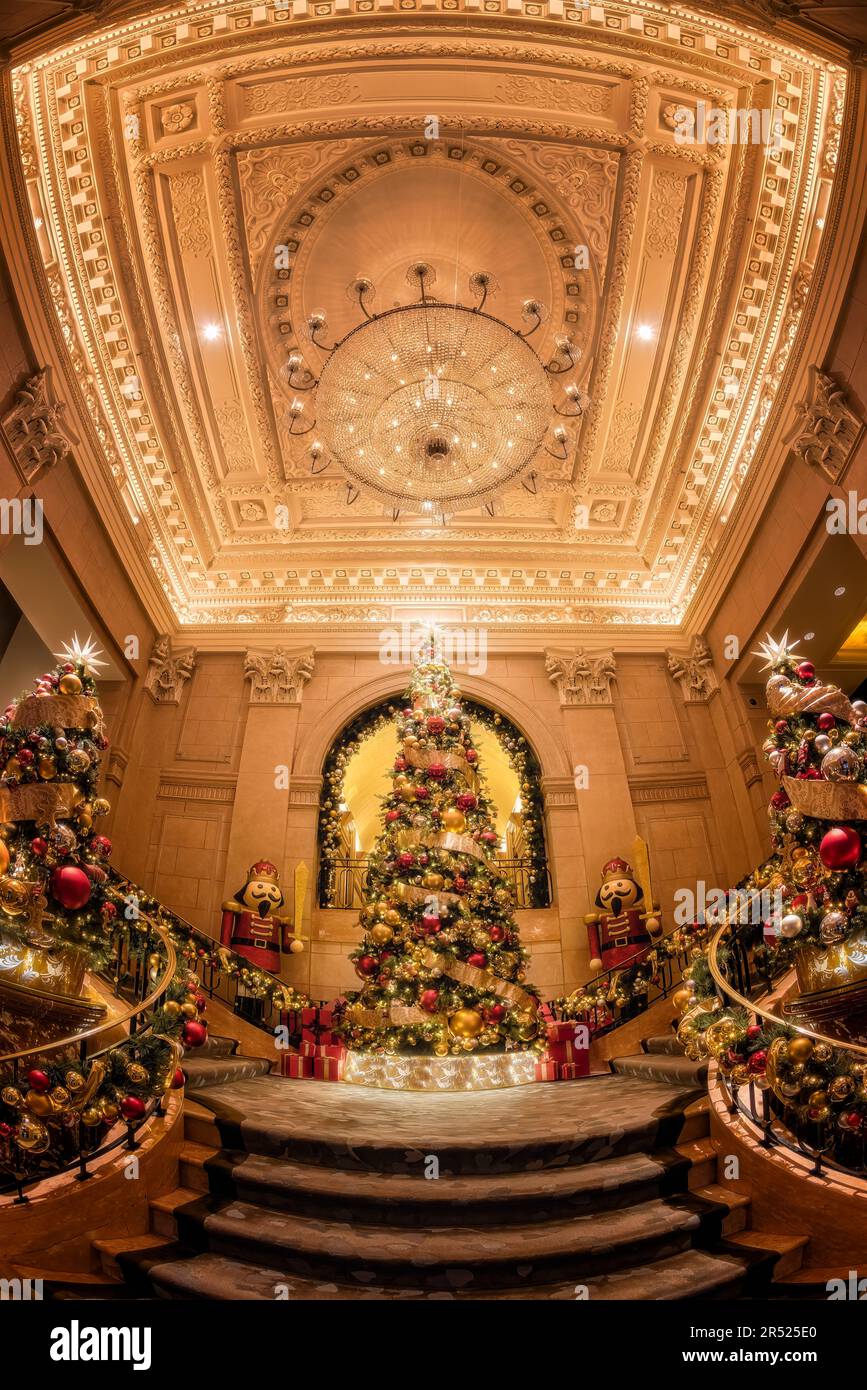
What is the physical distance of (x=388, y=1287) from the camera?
110 inches

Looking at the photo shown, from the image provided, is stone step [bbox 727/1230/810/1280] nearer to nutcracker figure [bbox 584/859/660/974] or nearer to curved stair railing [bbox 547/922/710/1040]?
curved stair railing [bbox 547/922/710/1040]

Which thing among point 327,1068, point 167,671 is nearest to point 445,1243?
point 327,1068

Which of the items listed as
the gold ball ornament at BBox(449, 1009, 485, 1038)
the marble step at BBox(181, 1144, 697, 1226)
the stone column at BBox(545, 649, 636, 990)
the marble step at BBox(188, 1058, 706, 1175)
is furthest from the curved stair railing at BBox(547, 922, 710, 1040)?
the marble step at BBox(181, 1144, 697, 1226)

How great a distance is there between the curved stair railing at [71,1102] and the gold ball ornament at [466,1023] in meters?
2.67

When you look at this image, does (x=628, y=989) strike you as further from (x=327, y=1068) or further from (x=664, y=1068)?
(x=327, y=1068)

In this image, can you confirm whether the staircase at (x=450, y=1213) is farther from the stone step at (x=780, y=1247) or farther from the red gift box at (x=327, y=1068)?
the red gift box at (x=327, y=1068)

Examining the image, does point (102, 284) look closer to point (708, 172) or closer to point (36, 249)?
point (36, 249)

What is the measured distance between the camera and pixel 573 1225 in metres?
3.16

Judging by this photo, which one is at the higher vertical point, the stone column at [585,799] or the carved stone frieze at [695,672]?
the carved stone frieze at [695,672]

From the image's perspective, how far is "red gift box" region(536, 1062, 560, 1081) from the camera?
6.45m

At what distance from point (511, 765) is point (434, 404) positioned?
6.23 meters

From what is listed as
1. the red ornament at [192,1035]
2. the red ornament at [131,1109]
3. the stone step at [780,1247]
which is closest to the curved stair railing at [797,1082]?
the stone step at [780,1247]

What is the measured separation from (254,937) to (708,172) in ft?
33.5

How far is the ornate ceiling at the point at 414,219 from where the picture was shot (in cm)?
679
